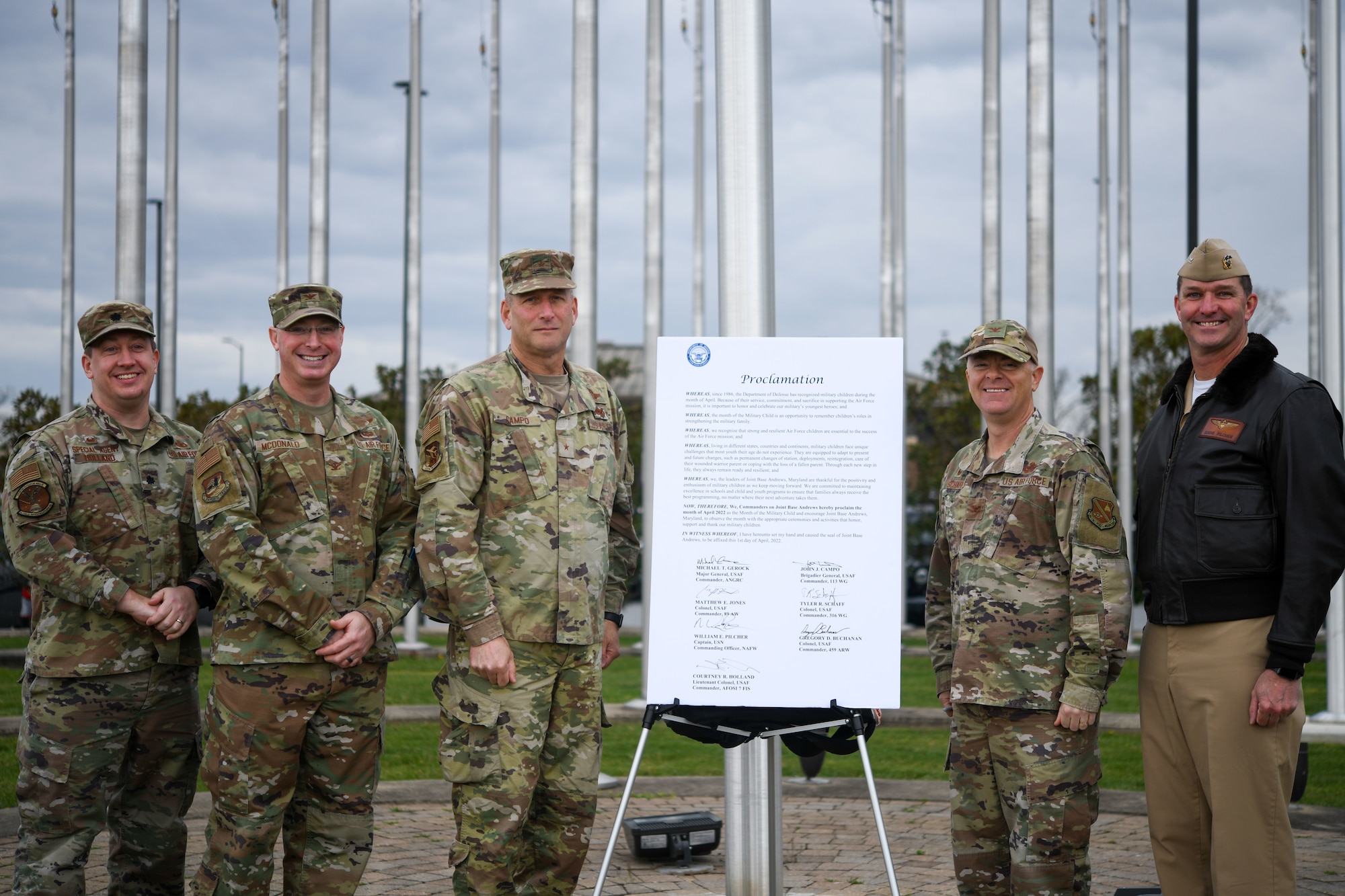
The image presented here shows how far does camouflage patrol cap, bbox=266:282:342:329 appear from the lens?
466 cm

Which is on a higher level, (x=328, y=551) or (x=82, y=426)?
(x=82, y=426)

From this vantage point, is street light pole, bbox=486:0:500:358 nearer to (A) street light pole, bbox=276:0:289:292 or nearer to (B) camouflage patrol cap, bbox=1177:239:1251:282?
(A) street light pole, bbox=276:0:289:292

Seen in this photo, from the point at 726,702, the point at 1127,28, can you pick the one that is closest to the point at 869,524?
the point at 726,702

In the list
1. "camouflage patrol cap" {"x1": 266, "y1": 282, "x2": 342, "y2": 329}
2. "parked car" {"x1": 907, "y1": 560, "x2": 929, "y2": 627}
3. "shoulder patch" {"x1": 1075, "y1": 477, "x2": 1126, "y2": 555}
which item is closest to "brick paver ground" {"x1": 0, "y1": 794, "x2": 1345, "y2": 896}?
"shoulder patch" {"x1": 1075, "y1": 477, "x2": 1126, "y2": 555}

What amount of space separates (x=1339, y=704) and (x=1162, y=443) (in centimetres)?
741

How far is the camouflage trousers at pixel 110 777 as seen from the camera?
467 centimetres

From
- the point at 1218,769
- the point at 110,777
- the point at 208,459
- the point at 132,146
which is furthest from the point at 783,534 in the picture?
the point at 132,146

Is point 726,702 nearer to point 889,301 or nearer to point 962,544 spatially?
point 962,544

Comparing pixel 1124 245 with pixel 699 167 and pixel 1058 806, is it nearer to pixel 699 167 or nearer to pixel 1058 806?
pixel 699 167

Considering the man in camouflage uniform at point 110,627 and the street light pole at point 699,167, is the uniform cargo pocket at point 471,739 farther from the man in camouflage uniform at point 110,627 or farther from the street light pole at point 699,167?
the street light pole at point 699,167

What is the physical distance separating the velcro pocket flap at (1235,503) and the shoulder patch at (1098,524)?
278 millimetres

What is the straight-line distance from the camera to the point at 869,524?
4504 mm

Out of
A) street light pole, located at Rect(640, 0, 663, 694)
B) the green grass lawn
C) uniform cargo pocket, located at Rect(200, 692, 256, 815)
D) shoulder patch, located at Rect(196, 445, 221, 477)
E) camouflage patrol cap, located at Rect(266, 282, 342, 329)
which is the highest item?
street light pole, located at Rect(640, 0, 663, 694)

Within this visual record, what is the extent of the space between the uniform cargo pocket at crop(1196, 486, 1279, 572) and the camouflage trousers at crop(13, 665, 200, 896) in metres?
3.94
